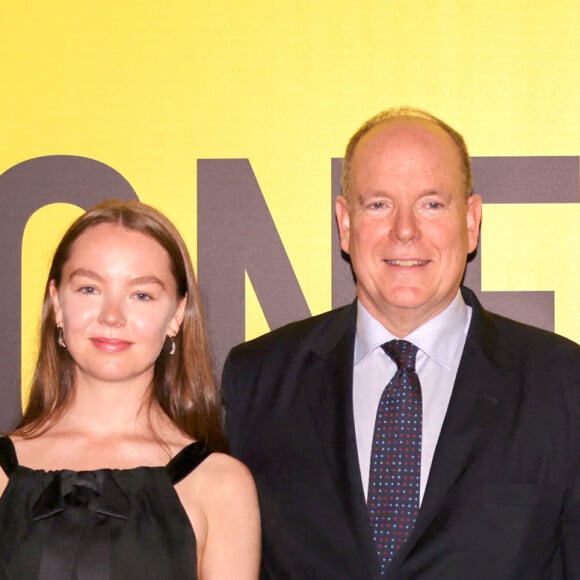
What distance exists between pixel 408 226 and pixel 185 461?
26.7 inches

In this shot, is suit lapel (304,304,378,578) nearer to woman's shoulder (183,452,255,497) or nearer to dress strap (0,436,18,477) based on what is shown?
woman's shoulder (183,452,255,497)

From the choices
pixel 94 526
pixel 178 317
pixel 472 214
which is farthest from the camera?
pixel 472 214

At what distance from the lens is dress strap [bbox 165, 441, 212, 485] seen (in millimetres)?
2113

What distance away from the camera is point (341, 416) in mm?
2207

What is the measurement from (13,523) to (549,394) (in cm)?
109

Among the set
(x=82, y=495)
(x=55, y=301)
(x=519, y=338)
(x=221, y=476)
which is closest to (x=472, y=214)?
(x=519, y=338)

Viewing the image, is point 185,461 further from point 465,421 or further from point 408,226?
point 408,226

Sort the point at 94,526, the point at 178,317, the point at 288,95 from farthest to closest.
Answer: the point at 288,95 < the point at 178,317 < the point at 94,526

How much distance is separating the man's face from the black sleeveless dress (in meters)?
0.59

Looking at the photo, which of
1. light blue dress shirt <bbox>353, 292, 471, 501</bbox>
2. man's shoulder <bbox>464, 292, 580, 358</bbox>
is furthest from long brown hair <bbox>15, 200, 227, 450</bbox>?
man's shoulder <bbox>464, 292, 580, 358</bbox>

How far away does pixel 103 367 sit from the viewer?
211cm

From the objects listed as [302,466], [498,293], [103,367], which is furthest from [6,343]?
[498,293]

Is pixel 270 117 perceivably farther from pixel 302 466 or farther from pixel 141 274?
pixel 302 466

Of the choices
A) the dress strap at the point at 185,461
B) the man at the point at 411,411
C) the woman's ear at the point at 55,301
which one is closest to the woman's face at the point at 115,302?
the woman's ear at the point at 55,301
